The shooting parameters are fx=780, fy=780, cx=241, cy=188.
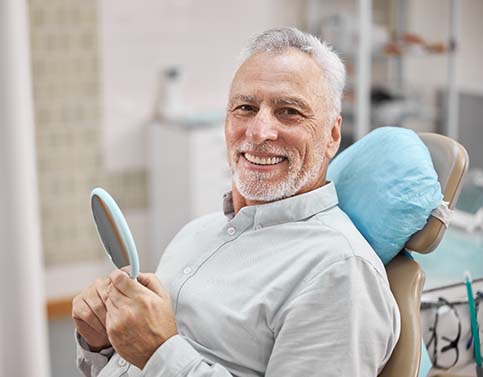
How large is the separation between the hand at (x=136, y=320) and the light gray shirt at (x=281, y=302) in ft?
0.09

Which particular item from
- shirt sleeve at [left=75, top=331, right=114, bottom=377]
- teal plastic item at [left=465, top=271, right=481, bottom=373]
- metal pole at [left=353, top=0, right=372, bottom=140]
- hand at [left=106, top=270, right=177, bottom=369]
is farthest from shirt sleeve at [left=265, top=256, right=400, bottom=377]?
metal pole at [left=353, top=0, right=372, bottom=140]

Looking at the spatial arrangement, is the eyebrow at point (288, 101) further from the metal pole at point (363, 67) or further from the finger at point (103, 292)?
the metal pole at point (363, 67)

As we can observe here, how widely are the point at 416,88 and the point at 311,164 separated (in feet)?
10.4

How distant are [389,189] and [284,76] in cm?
31

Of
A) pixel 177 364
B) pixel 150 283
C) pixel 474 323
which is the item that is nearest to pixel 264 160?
pixel 150 283

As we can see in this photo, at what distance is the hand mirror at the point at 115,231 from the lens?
4.53ft

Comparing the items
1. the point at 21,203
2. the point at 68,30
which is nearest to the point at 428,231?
the point at 21,203

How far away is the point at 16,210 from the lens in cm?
233

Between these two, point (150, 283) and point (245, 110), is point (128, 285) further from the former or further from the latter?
point (245, 110)

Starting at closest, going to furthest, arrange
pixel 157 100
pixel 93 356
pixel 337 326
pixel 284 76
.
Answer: pixel 337 326, pixel 284 76, pixel 93 356, pixel 157 100

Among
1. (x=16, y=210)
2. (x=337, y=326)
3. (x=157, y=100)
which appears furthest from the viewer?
(x=157, y=100)

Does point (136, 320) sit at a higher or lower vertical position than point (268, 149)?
lower

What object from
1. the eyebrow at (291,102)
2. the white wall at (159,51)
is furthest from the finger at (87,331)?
the white wall at (159,51)

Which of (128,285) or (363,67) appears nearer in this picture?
(128,285)
